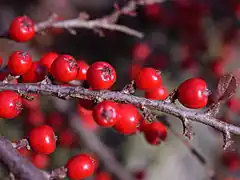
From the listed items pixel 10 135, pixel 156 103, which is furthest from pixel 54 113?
pixel 156 103

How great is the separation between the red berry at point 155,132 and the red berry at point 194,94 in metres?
0.49

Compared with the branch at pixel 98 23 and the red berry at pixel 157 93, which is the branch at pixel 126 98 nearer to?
the red berry at pixel 157 93

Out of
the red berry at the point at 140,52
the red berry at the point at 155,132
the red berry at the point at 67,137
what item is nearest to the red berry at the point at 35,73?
the red berry at the point at 155,132

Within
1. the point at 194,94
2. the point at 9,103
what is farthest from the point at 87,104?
the point at 194,94

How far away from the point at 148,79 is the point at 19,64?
21.2 inches

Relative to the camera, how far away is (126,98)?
1.53 m

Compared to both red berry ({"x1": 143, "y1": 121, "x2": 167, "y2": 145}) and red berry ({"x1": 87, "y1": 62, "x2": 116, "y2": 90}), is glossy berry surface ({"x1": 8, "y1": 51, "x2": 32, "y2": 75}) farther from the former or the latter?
red berry ({"x1": 143, "y1": 121, "x2": 167, "y2": 145})

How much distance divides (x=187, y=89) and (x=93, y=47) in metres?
2.92

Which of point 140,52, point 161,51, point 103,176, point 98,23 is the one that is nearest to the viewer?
point 98,23

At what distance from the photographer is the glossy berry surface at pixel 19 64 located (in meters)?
1.64

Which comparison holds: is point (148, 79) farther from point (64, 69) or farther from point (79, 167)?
point (79, 167)

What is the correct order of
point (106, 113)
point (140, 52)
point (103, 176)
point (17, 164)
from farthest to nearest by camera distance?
point (140, 52), point (103, 176), point (106, 113), point (17, 164)

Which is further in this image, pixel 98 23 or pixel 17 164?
pixel 98 23

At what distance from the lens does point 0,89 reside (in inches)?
63.8
